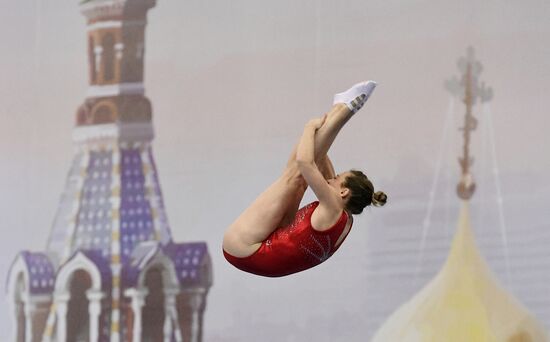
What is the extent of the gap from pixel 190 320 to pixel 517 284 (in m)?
1.72

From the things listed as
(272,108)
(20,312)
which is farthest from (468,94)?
(20,312)

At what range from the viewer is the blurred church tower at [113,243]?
6.25 m

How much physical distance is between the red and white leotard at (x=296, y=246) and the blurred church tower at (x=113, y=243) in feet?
5.74

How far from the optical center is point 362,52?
606 centimetres

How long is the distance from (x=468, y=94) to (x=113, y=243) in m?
2.05

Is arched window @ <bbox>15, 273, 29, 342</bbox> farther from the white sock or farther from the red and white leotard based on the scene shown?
the white sock

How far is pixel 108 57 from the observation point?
640cm

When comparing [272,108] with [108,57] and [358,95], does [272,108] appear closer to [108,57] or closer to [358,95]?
[108,57]

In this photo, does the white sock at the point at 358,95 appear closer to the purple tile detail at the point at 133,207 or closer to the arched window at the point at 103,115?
the purple tile detail at the point at 133,207

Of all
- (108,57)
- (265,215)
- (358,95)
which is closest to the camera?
(358,95)

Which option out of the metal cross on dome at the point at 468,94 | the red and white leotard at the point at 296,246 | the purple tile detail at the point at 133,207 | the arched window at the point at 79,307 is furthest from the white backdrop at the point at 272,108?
the red and white leotard at the point at 296,246

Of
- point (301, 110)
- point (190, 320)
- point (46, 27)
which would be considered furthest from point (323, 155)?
point (46, 27)

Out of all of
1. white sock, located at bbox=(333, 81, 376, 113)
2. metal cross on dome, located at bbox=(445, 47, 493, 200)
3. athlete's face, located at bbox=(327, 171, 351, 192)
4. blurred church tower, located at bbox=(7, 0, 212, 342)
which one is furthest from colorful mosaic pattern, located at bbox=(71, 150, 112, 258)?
white sock, located at bbox=(333, 81, 376, 113)

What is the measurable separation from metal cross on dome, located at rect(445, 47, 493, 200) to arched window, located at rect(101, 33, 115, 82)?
1.82 metres
